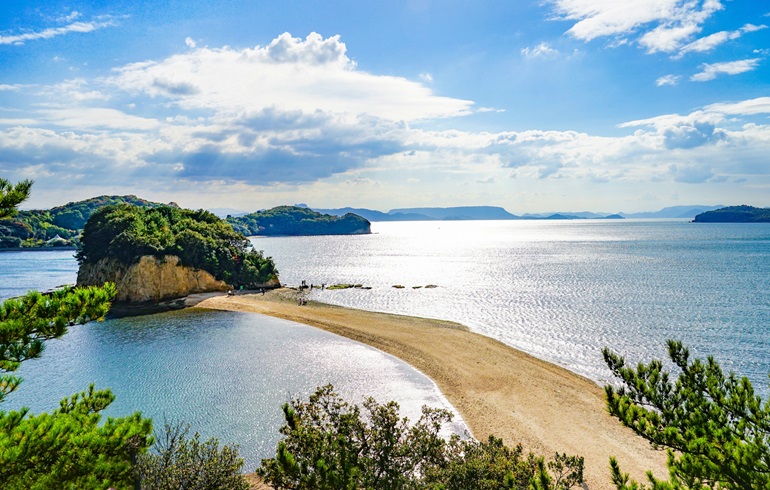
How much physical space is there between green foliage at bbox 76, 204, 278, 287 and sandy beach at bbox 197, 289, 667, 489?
2586 centimetres

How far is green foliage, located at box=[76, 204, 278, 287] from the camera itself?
65.6 m

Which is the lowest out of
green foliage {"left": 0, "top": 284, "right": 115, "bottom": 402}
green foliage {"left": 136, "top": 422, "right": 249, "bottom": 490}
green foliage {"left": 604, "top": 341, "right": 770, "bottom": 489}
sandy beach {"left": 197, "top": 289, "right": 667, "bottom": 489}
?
sandy beach {"left": 197, "top": 289, "right": 667, "bottom": 489}

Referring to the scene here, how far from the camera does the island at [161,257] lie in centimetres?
6456

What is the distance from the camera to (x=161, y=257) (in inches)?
2576

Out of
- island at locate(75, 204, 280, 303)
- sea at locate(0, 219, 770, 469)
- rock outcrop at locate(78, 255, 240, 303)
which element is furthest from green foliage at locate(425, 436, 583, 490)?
island at locate(75, 204, 280, 303)

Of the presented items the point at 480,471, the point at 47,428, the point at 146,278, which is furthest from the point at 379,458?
the point at 146,278

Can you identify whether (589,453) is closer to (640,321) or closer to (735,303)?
(640,321)

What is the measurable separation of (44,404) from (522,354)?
127 feet

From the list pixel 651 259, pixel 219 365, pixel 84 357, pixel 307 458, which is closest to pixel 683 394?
pixel 307 458

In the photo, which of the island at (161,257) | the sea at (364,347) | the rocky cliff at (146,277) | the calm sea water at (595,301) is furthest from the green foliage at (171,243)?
the calm sea water at (595,301)

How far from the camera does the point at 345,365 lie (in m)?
37.1

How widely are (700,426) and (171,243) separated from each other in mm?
70692

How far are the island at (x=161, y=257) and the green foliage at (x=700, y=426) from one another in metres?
67.4

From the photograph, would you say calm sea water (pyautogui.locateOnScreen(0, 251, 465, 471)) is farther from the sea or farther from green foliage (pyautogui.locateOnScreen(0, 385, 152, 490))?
green foliage (pyautogui.locateOnScreen(0, 385, 152, 490))
